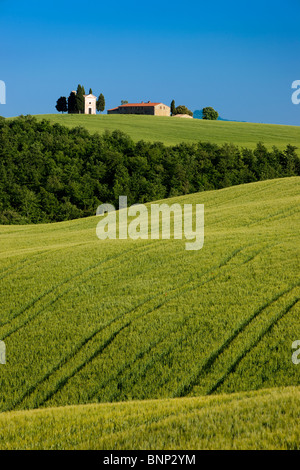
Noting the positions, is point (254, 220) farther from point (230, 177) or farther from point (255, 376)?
point (230, 177)

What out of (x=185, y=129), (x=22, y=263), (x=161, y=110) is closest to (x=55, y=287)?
(x=22, y=263)

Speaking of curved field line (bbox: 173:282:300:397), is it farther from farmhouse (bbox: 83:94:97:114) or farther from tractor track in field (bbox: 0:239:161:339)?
farmhouse (bbox: 83:94:97:114)

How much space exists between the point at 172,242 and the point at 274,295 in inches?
271

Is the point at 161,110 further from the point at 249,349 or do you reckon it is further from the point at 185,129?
the point at 249,349

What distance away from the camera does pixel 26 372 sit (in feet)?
29.8

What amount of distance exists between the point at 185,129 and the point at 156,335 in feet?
296

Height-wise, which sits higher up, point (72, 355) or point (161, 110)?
point (161, 110)

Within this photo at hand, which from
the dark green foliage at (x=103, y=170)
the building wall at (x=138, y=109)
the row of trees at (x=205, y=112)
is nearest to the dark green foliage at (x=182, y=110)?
the row of trees at (x=205, y=112)

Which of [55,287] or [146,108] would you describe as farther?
[146,108]

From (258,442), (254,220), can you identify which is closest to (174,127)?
(254,220)

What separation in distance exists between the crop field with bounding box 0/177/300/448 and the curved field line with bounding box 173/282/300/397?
22mm

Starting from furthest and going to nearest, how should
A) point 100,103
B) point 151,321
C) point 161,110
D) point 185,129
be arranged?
point 100,103, point 161,110, point 185,129, point 151,321

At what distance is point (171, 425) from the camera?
5402 mm

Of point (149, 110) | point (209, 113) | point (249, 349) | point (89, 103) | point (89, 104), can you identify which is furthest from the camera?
point (209, 113)
